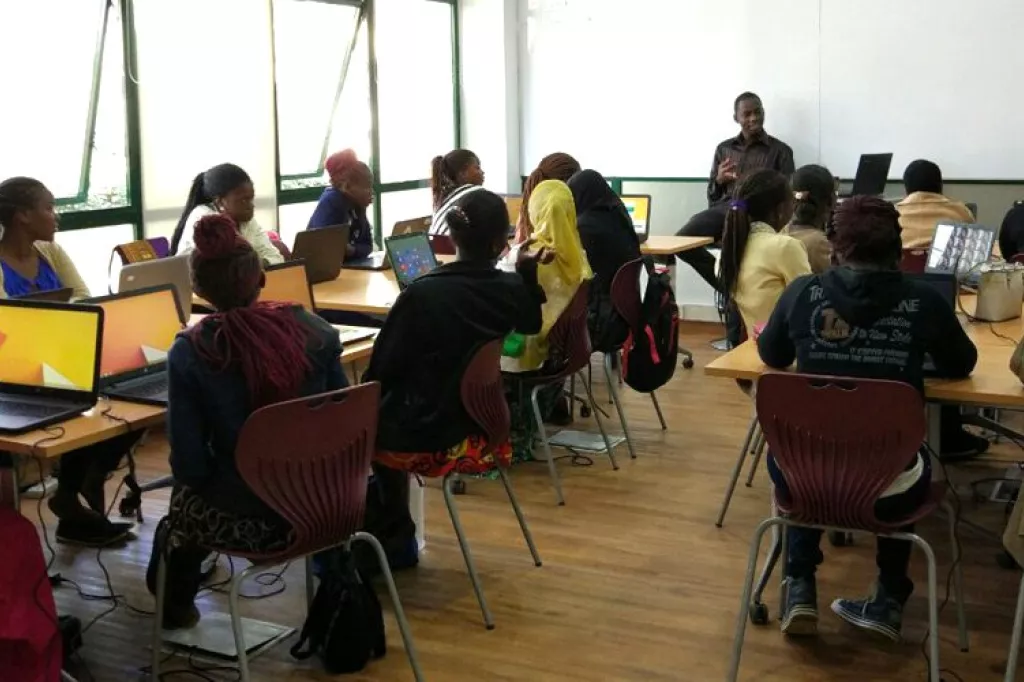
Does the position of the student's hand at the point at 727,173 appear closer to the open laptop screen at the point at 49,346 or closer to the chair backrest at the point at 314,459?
the chair backrest at the point at 314,459

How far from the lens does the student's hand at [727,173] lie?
749 cm

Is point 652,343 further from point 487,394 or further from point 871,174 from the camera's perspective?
point 871,174

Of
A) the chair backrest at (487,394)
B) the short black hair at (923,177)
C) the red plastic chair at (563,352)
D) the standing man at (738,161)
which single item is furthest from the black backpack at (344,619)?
the standing man at (738,161)

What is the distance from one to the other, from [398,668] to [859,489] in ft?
4.33

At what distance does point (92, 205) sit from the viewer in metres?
5.63

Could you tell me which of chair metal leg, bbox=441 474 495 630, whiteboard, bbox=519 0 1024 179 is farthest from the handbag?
whiteboard, bbox=519 0 1024 179

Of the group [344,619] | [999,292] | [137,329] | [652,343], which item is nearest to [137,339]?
[137,329]

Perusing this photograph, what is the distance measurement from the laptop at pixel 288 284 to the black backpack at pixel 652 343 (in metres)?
1.52

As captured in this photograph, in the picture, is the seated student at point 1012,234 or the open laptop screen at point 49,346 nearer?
the open laptop screen at point 49,346

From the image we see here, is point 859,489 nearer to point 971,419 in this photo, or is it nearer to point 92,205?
point 971,419

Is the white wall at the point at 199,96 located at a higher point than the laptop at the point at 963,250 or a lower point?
higher

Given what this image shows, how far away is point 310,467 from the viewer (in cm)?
255

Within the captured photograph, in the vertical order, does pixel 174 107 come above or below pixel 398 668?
above

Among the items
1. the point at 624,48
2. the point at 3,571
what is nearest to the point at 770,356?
the point at 3,571
